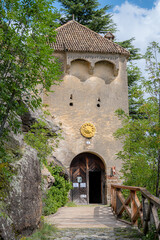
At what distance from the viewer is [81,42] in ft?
52.1

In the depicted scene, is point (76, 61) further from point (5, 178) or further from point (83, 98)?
point (5, 178)

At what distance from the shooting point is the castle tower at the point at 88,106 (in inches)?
580

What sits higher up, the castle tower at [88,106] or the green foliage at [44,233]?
the castle tower at [88,106]

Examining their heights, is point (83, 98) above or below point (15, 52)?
above

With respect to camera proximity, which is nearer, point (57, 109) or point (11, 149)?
point (11, 149)

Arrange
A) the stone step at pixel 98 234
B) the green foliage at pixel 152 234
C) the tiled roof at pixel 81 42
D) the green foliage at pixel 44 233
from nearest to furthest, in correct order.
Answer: the green foliage at pixel 152 234 < the green foliage at pixel 44 233 < the stone step at pixel 98 234 < the tiled roof at pixel 81 42

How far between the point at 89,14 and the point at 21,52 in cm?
1938

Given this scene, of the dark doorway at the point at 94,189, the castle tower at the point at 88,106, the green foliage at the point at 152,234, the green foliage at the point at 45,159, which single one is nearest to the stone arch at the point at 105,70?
the castle tower at the point at 88,106

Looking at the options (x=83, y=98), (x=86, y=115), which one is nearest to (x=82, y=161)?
(x=86, y=115)

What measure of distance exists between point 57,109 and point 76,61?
3146mm

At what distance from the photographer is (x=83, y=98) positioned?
1537cm

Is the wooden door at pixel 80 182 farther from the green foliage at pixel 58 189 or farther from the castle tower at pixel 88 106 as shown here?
the green foliage at pixel 58 189

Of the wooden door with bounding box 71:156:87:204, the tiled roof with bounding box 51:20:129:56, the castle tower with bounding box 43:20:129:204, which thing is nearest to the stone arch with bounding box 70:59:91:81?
the castle tower with bounding box 43:20:129:204

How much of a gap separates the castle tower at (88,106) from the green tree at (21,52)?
10469 millimetres
